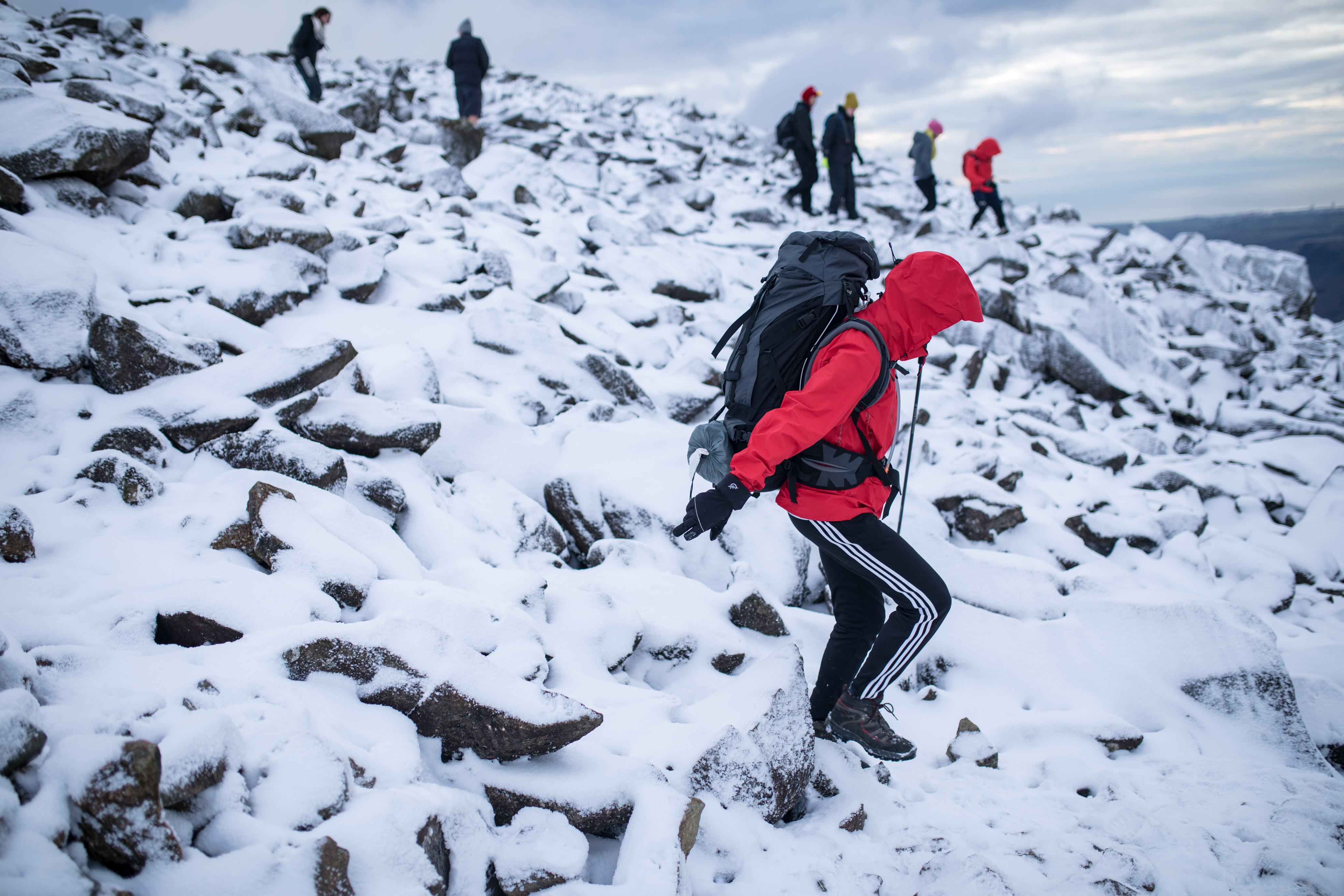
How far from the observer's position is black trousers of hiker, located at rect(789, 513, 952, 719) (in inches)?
128

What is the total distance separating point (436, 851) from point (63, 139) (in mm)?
7511

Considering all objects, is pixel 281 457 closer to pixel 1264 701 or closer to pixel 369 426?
pixel 369 426

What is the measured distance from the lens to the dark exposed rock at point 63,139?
6090 millimetres

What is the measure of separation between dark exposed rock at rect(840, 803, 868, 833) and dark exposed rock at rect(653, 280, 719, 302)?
332 inches

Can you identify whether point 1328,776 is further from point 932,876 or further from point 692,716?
point 692,716

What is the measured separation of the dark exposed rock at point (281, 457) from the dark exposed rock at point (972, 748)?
410cm

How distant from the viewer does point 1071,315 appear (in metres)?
13.2

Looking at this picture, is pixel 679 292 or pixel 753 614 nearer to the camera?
pixel 753 614

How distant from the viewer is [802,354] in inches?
126

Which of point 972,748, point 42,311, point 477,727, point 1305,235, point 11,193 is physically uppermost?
point 1305,235

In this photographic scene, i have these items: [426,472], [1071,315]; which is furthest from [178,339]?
[1071,315]

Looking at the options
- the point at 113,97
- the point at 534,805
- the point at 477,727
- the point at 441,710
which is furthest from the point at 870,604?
the point at 113,97

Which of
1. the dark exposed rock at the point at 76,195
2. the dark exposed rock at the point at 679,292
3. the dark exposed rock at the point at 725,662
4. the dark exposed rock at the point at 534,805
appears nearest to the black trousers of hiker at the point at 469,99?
the dark exposed rock at the point at 679,292

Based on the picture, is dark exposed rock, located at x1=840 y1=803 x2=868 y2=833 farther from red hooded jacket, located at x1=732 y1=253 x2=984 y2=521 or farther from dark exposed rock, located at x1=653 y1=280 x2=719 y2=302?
dark exposed rock, located at x1=653 y1=280 x2=719 y2=302
